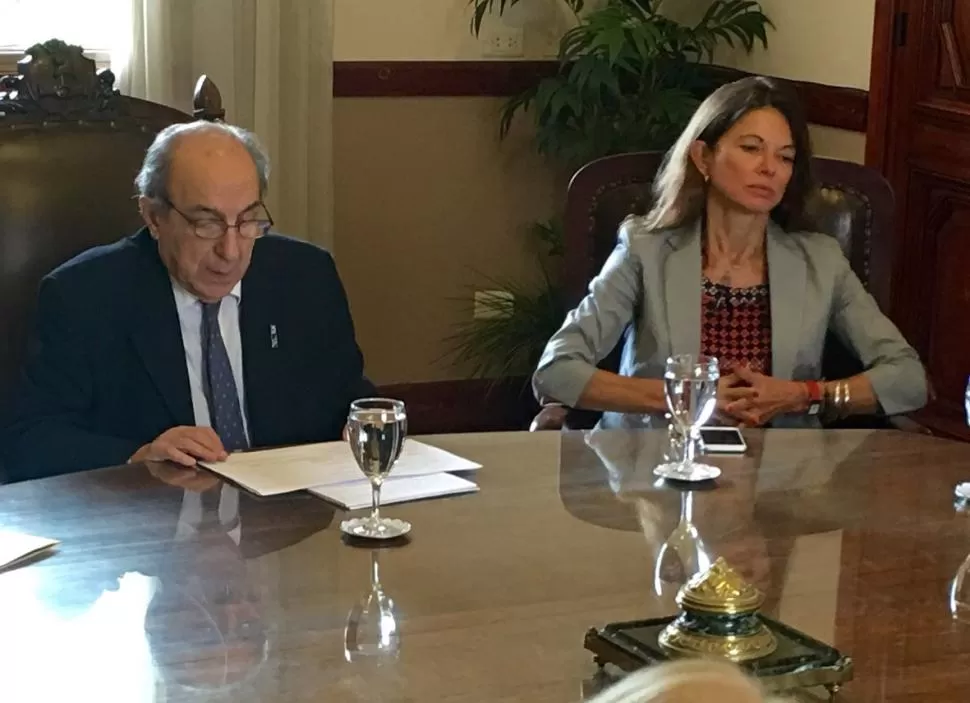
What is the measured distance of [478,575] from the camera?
1.59 meters

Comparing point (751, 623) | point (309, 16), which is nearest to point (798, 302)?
point (751, 623)

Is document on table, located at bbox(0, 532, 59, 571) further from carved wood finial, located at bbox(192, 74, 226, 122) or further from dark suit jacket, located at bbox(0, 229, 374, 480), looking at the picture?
carved wood finial, located at bbox(192, 74, 226, 122)

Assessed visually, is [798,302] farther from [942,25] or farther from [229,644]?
[229,644]

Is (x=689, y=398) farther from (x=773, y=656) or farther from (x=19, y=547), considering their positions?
(x=19, y=547)

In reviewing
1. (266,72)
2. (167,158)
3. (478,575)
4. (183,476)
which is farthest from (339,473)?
(266,72)

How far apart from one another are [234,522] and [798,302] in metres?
1.30

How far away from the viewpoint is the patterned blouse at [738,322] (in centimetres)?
273

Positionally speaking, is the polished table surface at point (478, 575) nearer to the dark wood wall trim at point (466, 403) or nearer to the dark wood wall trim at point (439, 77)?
the dark wood wall trim at point (439, 77)

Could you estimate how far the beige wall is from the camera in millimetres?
4324

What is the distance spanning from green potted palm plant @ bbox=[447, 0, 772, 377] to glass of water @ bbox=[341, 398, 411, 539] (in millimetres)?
2489

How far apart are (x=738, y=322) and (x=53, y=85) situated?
124 centimetres

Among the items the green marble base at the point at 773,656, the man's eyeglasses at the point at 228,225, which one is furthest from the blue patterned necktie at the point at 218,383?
→ the green marble base at the point at 773,656

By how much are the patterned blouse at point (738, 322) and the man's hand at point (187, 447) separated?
1.07 metres

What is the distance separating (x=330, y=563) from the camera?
1616mm
